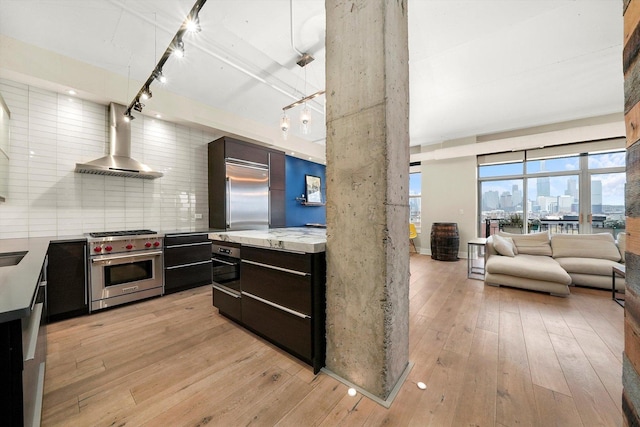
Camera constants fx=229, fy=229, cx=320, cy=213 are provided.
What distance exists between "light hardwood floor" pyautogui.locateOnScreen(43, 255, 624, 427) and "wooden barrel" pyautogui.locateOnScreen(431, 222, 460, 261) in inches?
114

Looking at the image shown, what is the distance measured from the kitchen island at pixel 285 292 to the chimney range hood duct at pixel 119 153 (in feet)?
6.49

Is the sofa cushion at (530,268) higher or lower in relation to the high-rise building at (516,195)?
lower

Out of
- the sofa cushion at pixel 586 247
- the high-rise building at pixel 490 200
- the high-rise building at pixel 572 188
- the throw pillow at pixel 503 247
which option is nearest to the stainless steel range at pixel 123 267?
the throw pillow at pixel 503 247

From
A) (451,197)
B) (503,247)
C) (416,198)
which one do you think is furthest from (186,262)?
(416,198)

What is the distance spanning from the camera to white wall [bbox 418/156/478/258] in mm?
5867

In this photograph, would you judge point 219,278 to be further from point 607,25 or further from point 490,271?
point 607,25

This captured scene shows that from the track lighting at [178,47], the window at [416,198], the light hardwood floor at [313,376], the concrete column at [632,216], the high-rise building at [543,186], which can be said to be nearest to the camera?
the concrete column at [632,216]

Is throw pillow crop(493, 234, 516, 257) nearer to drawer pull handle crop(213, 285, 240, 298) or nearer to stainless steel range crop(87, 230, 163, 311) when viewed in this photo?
drawer pull handle crop(213, 285, 240, 298)

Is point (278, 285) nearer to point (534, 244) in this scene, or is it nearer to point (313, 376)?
point (313, 376)

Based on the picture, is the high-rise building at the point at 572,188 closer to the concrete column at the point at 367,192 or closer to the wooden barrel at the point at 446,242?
the wooden barrel at the point at 446,242

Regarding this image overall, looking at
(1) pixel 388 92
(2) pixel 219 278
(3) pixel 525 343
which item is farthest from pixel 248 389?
(3) pixel 525 343

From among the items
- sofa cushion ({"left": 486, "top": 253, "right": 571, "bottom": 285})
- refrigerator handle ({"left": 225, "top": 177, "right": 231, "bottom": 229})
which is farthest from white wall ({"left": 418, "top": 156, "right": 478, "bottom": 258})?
refrigerator handle ({"left": 225, "top": 177, "right": 231, "bottom": 229})

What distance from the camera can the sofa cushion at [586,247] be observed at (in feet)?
12.4

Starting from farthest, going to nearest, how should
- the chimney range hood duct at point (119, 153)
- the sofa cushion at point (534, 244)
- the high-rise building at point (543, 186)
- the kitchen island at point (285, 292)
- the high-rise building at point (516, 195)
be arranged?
the high-rise building at point (516, 195) → the high-rise building at point (543, 186) → the sofa cushion at point (534, 244) → the chimney range hood duct at point (119, 153) → the kitchen island at point (285, 292)
